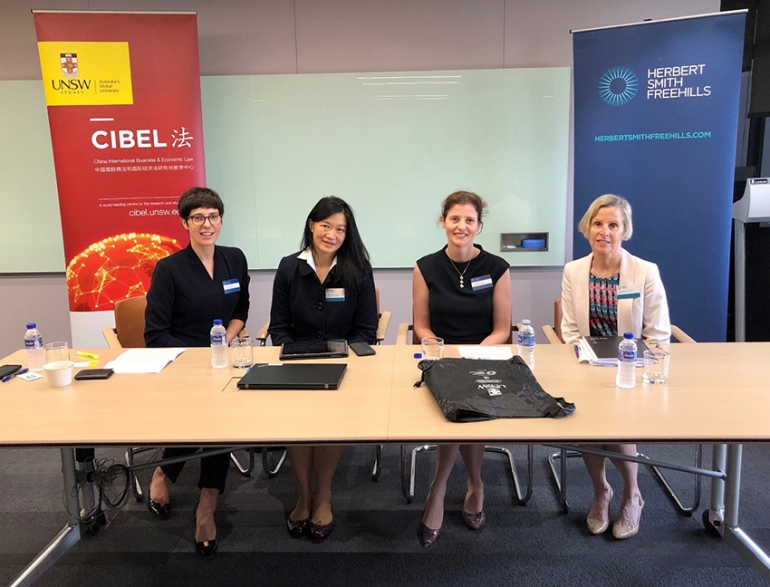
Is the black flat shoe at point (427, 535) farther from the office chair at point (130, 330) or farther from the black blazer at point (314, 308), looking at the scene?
the office chair at point (130, 330)

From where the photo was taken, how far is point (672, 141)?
3.48 m

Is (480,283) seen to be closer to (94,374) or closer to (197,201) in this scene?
(197,201)

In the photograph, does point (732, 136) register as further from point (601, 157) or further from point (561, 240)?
point (561, 240)

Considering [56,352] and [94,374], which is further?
[56,352]

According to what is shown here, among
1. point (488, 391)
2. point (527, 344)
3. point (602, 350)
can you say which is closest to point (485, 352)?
point (527, 344)

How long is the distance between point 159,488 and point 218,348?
0.88 metres

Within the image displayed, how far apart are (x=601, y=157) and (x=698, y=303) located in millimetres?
1091

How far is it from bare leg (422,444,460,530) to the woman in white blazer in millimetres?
598

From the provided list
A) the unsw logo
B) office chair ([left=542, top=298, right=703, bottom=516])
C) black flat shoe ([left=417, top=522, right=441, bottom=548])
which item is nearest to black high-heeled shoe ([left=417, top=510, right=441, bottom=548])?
black flat shoe ([left=417, top=522, right=441, bottom=548])

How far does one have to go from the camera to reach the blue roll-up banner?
3.40 meters

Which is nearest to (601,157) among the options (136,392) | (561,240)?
(561,240)

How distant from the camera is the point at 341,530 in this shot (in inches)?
94.9

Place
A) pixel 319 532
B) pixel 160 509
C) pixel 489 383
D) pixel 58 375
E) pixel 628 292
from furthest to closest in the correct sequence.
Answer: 1. pixel 160 509
2. pixel 628 292
3. pixel 319 532
4. pixel 58 375
5. pixel 489 383

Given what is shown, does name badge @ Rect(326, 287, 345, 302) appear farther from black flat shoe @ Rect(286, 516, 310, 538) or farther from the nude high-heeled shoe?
the nude high-heeled shoe
